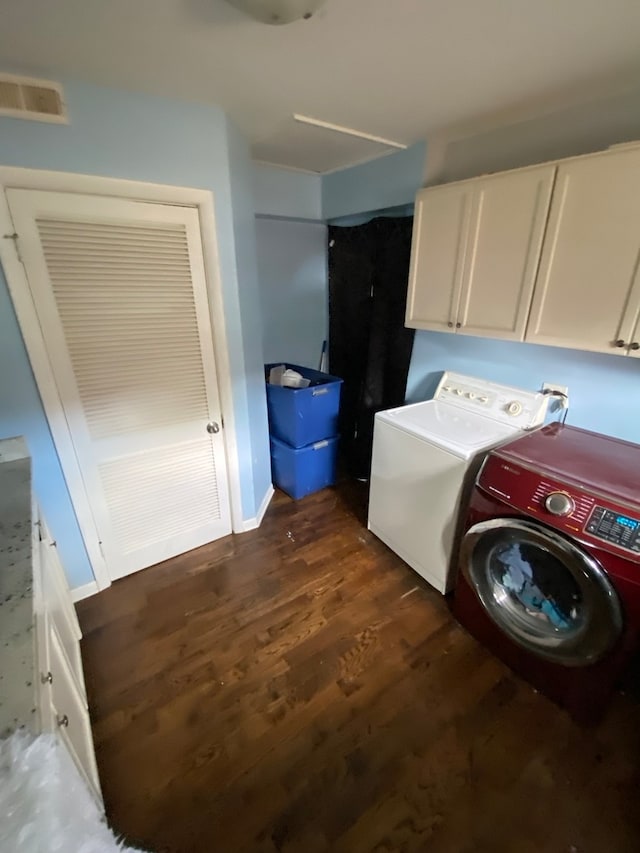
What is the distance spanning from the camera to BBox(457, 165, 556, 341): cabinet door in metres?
1.57

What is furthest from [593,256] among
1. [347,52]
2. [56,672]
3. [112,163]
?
[56,672]

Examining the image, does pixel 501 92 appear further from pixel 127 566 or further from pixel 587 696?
pixel 127 566

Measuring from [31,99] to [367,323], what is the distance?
215cm

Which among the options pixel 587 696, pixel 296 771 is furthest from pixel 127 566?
pixel 587 696

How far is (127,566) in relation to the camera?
211 centimetres

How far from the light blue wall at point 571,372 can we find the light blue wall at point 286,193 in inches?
58.3

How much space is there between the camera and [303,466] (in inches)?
110

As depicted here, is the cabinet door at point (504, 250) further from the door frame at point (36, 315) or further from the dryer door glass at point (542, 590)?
the door frame at point (36, 315)

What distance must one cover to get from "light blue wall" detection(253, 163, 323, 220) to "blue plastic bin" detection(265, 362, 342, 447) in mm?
1296

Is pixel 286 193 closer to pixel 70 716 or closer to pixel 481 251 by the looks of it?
pixel 481 251

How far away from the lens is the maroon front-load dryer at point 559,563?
1226 millimetres

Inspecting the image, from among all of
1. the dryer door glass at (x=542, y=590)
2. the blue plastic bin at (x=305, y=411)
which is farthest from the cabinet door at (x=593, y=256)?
the blue plastic bin at (x=305, y=411)

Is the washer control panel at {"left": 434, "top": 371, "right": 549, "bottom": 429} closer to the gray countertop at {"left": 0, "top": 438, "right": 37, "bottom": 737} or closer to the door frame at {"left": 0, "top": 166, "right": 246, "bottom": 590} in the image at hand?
the door frame at {"left": 0, "top": 166, "right": 246, "bottom": 590}

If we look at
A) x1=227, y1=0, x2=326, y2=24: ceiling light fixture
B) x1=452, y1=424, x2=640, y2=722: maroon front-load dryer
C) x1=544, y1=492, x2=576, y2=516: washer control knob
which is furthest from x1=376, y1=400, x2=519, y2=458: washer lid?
x1=227, y1=0, x2=326, y2=24: ceiling light fixture
